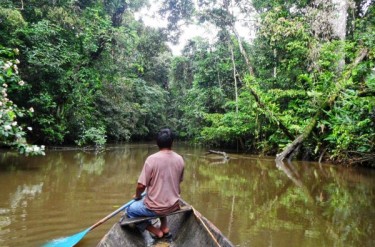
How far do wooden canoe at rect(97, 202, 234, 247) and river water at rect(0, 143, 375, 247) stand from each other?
64 centimetres

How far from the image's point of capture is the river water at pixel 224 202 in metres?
4.50

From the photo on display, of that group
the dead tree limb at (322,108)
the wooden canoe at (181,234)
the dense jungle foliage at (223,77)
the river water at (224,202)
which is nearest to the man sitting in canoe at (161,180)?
the wooden canoe at (181,234)

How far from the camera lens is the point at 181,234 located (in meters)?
3.96

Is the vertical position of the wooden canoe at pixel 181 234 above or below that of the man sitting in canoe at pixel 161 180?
below

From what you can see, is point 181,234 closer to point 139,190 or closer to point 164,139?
point 139,190

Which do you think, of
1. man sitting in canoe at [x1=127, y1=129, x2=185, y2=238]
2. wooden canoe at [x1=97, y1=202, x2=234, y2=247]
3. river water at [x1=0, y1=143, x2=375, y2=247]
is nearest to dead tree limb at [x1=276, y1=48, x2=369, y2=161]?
river water at [x1=0, y1=143, x2=375, y2=247]

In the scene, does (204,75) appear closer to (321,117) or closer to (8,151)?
(321,117)

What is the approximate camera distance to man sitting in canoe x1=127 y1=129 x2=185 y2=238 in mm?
3547

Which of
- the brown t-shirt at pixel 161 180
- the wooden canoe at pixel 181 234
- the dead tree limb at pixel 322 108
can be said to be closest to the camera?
the wooden canoe at pixel 181 234

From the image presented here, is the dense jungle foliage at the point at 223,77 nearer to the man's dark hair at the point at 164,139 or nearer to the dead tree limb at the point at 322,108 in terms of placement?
the dead tree limb at the point at 322,108

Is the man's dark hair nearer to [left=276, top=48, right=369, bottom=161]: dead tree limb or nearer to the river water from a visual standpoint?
the river water

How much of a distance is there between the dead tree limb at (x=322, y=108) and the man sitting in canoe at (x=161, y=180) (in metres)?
11.0

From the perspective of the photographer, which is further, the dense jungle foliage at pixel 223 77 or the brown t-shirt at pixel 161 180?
the dense jungle foliage at pixel 223 77

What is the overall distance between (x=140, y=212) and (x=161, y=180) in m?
0.46
